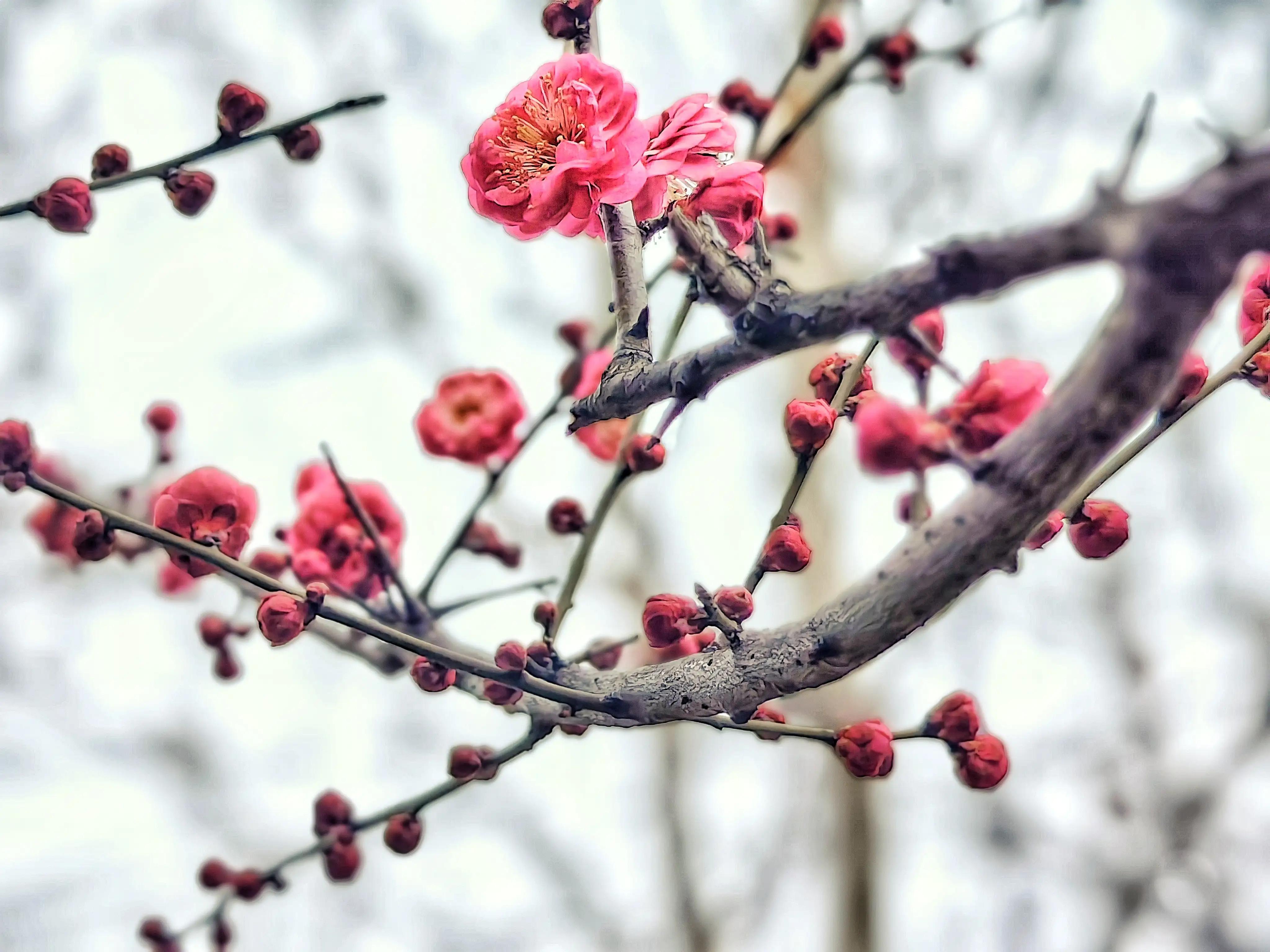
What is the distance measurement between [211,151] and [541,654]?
0.22 m

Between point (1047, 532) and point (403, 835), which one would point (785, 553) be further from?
point (403, 835)

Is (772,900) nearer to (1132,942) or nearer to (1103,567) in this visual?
(1132,942)

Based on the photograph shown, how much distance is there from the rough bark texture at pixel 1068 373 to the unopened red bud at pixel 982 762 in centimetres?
11

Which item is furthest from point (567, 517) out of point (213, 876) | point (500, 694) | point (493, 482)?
point (213, 876)

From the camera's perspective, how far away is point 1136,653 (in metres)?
0.87

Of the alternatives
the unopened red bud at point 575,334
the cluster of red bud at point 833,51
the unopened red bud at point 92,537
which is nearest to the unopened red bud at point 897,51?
the cluster of red bud at point 833,51

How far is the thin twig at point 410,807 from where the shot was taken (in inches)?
12.3

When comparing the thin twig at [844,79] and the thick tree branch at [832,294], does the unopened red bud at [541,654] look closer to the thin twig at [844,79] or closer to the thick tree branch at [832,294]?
the thick tree branch at [832,294]

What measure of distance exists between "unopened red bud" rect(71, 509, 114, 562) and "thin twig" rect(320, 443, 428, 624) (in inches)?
3.0

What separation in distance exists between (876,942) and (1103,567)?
0.42m

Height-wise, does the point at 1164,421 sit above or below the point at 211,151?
below

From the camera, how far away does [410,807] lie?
372mm

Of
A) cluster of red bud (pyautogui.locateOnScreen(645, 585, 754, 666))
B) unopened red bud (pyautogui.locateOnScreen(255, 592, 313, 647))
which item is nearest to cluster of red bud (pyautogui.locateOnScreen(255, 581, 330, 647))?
unopened red bud (pyautogui.locateOnScreen(255, 592, 313, 647))

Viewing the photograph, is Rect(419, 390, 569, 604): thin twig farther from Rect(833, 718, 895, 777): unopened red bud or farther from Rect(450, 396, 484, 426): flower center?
Rect(833, 718, 895, 777): unopened red bud
